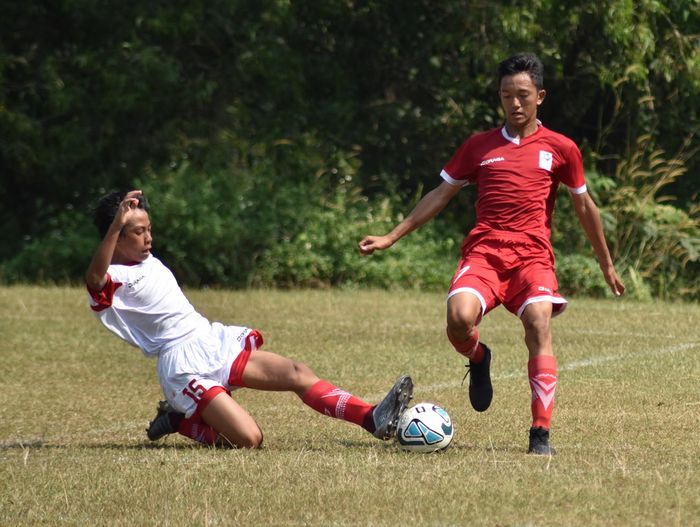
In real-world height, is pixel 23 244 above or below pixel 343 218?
below

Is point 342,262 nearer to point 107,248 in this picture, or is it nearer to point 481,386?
point 481,386

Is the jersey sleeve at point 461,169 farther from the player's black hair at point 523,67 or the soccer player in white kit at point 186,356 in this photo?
the soccer player in white kit at point 186,356

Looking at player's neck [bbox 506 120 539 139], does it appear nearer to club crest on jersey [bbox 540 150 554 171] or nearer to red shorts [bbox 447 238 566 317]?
club crest on jersey [bbox 540 150 554 171]

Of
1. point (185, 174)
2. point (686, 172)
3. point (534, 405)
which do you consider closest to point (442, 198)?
point (534, 405)

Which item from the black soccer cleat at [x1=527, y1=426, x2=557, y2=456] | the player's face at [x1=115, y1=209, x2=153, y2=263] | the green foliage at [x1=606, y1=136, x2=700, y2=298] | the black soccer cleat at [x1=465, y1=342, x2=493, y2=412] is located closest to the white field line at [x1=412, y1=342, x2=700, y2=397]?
the black soccer cleat at [x1=465, y1=342, x2=493, y2=412]

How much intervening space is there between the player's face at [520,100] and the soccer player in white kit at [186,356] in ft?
4.84

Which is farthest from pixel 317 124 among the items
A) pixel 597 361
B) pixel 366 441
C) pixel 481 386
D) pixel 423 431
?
pixel 423 431

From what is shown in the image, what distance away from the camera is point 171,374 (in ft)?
24.4

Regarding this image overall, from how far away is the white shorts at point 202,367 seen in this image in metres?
7.38

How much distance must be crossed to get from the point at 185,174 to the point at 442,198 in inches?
433

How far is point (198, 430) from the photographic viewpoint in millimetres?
7453

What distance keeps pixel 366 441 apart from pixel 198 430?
0.89 m

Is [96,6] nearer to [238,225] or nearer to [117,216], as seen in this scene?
[238,225]

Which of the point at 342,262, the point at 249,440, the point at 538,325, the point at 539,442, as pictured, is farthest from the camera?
the point at 342,262
